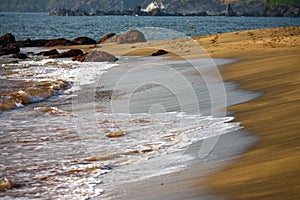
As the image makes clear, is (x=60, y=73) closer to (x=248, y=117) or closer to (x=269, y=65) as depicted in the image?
(x=269, y=65)

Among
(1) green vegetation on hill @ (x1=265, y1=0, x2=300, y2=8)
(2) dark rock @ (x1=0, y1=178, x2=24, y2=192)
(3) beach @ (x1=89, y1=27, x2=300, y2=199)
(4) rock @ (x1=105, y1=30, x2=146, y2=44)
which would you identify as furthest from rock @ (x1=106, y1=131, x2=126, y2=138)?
(1) green vegetation on hill @ (x1=265, y1=0, x2=300, y2=8)

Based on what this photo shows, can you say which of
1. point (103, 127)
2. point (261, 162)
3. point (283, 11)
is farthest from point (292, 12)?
point (261, 162)

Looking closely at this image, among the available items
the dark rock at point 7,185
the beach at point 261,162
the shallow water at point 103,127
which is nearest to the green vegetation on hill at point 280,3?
the shallow water at point 103,127

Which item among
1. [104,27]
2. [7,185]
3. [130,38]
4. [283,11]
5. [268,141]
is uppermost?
[268,141]

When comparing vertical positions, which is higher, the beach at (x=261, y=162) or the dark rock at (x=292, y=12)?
the beach at (x=261, y=162)

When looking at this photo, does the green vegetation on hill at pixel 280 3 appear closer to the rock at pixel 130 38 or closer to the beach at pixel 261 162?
the rock at pixel 130 38

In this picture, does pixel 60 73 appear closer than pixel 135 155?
No

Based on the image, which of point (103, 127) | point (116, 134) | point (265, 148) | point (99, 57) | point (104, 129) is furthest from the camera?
point (99, 57)

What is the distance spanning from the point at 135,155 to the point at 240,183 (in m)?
2.02

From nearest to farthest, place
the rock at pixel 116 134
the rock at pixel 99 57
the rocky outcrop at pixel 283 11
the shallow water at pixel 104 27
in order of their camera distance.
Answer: the rock at pixel 116 134 → the rock at pixel 99 57 → the shallow water at pixel 104 27 → the rocky outcrop at pixel 283 11

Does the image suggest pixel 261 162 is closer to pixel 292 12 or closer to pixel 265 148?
pixel 265 148

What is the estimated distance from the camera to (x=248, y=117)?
8016 mm

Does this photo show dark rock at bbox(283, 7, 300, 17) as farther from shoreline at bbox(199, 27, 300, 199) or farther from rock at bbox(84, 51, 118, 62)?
shoreline at bbox(199, 27, 300, 199)

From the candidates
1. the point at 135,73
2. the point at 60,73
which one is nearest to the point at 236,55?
the point at 135,73
